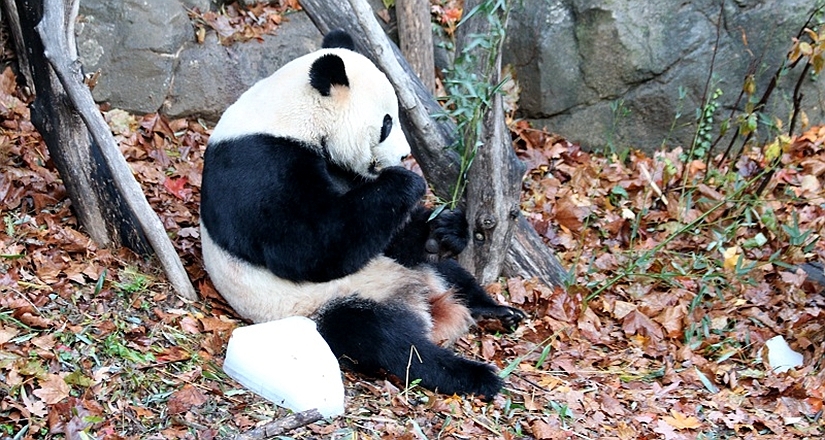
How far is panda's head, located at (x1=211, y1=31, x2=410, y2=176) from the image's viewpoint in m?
3.76

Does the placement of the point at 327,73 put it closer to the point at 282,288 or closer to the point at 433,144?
the point at 433,144

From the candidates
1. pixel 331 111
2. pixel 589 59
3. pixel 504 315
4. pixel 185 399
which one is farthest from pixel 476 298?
pixel 589 59

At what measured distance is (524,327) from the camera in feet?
14.8

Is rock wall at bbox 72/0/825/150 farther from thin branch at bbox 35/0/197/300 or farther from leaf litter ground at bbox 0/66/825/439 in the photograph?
thin branch at bbox 35/0/197/300

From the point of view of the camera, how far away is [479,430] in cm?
352

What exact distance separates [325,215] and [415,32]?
2938 millimetres

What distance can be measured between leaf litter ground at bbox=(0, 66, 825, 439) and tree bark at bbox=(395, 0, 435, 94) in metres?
1.27

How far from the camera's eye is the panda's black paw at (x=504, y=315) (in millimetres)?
4410

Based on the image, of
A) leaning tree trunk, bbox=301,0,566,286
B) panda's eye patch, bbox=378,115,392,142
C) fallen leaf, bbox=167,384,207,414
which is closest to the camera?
fallen leaf, bbox=167,384,207,414

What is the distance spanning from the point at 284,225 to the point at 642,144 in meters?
3.97

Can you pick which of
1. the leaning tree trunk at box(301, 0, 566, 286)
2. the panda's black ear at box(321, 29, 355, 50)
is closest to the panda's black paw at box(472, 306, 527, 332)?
the leaning tree trunk at box(301, 0, 566, 286)

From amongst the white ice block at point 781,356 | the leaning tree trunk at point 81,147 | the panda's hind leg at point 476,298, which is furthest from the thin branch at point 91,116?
the white ice block at point 781,356

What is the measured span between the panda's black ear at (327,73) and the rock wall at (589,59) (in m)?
2.51

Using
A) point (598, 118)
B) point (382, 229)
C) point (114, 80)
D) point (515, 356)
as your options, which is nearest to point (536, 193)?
point (598, 118)
